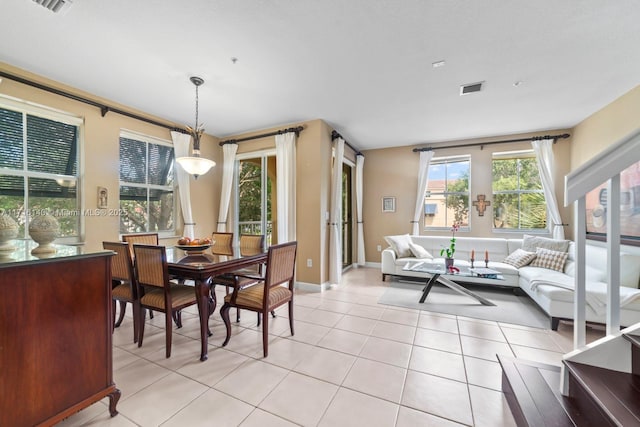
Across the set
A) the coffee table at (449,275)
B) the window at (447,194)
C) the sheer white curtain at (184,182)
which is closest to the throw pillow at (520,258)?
the coffee table at (449,275)

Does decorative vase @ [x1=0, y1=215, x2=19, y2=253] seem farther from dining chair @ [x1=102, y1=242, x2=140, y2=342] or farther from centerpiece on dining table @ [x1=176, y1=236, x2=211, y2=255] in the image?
centerpiece on dining table @ [x1=176, y1=236, x2=211, y2=255]

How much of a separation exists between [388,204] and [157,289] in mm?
4651

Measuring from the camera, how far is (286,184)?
4.16 m

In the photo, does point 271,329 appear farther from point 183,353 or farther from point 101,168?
point 101,168

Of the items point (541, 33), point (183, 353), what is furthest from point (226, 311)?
point (541, 33)

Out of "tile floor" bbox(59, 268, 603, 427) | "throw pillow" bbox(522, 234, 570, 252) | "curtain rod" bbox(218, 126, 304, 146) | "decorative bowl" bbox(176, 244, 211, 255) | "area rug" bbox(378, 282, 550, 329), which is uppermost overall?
"curtain rod" bbox(218, 126, 304, 146)

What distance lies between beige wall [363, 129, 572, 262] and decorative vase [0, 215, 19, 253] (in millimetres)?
5330

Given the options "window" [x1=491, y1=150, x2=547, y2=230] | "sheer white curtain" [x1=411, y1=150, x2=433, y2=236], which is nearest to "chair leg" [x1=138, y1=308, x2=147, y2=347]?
"sheer white curtain" [x1=411, y1=150, x2=433, y2=236]

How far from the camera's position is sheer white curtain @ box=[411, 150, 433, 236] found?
517cm

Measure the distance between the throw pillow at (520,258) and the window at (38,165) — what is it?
615cm

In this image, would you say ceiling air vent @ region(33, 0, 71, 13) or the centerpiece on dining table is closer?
ceiling air vent @ region(33, 0, 71, 13)

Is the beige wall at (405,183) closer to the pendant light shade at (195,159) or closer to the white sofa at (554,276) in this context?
the white sofa at (554,276)

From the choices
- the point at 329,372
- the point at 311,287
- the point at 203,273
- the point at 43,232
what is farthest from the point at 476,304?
the point at 43,232

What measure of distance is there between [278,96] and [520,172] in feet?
15.7
